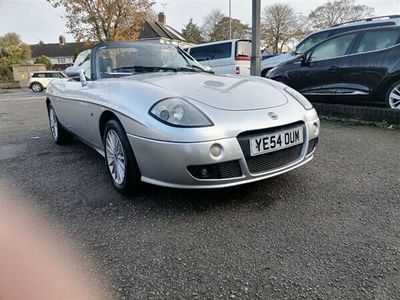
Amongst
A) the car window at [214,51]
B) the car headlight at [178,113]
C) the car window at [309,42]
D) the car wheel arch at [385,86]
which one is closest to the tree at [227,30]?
the car window at [214,51]

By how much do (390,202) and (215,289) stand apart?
64.4 inches

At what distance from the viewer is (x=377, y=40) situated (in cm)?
550

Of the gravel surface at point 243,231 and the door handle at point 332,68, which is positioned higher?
the door handle at point 332,68

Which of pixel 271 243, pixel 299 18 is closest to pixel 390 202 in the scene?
pixel 271 243

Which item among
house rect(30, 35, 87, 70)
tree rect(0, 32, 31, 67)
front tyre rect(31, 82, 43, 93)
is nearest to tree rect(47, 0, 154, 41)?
front tyre rect(31, 82, 43, 93)

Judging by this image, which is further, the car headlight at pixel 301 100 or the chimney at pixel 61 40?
the chimney at pixel 61 40

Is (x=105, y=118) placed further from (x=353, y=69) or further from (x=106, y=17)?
(x=106, y=17)

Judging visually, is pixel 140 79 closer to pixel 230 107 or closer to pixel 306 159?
pixel 230 107

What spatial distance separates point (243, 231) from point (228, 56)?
10130 mm

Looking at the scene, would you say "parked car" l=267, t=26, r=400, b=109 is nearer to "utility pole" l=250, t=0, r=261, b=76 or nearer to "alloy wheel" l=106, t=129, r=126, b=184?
"utility pole" l=250, t=0, r=261, b=76

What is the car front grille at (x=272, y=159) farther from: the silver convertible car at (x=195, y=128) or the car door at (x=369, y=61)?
the car door at (x=369, y=61)

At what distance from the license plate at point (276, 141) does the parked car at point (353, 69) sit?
133 inches

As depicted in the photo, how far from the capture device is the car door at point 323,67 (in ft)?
19.1

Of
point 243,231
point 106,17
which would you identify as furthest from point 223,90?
point 106,17
